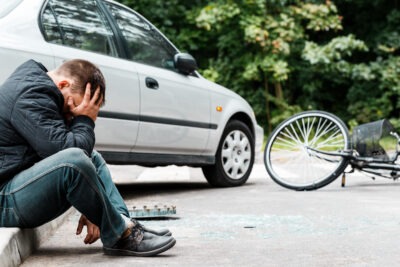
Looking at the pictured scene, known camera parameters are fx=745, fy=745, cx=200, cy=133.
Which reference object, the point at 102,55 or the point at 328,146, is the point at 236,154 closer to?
the point at 328,146

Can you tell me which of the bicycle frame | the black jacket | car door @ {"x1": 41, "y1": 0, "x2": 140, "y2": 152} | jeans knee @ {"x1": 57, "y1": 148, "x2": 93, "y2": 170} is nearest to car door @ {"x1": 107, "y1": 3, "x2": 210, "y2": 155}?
car door @ {"x1": 41, "y1": 0, "x2": 140, "y2": 152}

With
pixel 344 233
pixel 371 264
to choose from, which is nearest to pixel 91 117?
pixel 371 264

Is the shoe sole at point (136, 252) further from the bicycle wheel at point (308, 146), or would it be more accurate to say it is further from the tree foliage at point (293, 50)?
the tree foliage at point (293, 50)

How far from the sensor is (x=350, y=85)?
19500 millimetres

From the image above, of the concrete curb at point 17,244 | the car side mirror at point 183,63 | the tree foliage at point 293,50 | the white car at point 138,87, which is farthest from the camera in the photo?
the tree foliage at point 293,50

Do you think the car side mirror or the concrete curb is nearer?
the concrete curb

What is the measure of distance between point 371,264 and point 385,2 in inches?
675

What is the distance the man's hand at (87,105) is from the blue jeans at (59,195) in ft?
0.80

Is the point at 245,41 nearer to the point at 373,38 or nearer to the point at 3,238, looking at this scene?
the point at 373,38

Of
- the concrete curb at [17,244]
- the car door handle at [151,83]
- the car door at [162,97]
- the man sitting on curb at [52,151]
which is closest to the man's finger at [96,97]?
the man sitting on curb at [52,151]

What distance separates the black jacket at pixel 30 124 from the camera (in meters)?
3.36

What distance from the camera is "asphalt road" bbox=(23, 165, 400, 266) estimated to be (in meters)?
3.64

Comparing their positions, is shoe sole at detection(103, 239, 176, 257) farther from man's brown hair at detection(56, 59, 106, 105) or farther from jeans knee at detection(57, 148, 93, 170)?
man's brown hair at detection(56, 59, 106, 105)

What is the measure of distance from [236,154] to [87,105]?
4.30 metres
